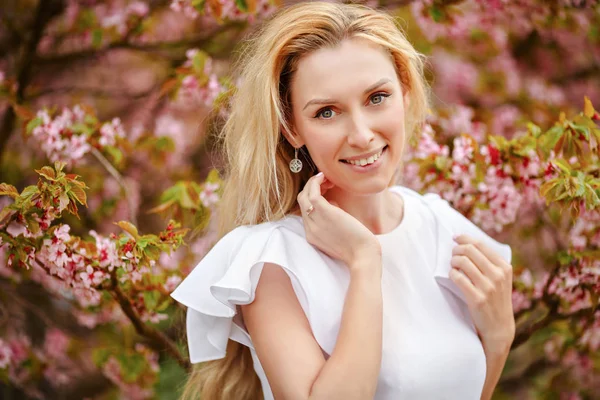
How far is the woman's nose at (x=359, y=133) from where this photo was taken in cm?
173

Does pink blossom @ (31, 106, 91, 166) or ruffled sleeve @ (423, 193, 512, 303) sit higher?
pink blossom @ (31, 106, 91, 166)

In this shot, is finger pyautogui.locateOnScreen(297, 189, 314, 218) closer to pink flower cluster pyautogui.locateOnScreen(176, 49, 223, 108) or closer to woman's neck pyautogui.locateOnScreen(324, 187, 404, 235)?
woman's neck pyautogui.locateOnScreen(324, 187, 404, 235)

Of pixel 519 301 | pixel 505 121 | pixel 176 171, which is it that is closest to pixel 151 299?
pixel 519 301

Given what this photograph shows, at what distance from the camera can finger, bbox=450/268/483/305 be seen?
1.90 m

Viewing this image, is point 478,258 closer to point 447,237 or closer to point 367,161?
point 447,237

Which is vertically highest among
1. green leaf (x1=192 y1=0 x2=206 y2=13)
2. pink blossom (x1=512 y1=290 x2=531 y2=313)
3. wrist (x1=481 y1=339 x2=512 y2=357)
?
green leaf (x1=192 y1=0 x2=206 y2=13)

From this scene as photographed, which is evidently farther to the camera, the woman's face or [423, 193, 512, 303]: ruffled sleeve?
[423, 193, 512, 303]: ruffled sleeve

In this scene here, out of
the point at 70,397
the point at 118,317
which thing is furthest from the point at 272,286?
the point at 70,397

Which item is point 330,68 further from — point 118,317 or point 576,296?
point 118,317

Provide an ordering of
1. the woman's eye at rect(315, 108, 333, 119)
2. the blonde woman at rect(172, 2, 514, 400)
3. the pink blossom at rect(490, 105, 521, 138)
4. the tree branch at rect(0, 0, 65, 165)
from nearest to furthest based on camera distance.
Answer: the blonde woman at rect(172, 2, 514, 400)
the woman's eye at rect(315, 108, 333, 119)
the tree branch at rect(0, 0, 65, 165)
the pink blossom at rect(490, 105, 521, 138)

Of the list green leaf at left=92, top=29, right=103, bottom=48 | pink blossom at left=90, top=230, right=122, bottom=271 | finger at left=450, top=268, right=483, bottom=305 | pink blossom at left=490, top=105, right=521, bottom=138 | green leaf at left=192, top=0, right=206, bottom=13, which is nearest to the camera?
finger at left=450, top=268, right=483, bottom=305

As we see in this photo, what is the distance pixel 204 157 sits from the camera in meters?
4.78

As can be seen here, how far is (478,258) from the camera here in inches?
76.6

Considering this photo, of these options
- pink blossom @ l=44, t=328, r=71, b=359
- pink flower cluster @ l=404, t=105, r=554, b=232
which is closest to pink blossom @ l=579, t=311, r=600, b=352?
pink flower cluster @ l=404, t=105, r=554, b=232
